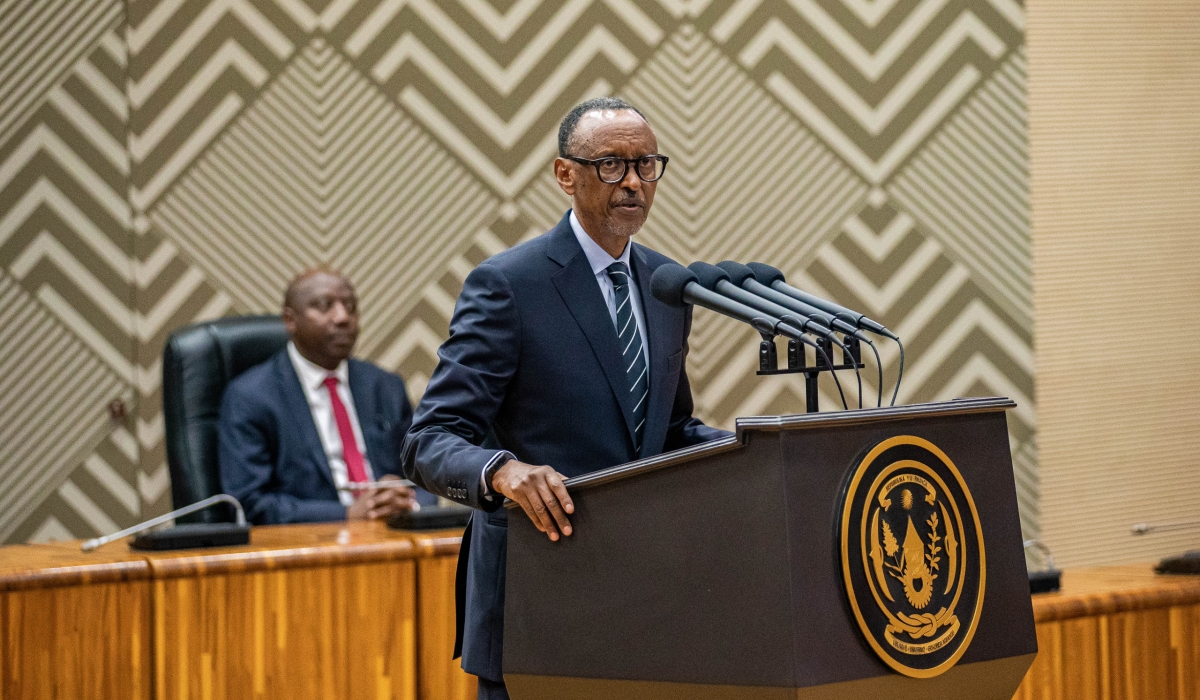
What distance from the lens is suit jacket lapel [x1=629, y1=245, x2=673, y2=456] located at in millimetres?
1754

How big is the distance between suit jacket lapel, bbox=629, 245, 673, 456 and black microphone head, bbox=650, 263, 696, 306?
0.63 feet

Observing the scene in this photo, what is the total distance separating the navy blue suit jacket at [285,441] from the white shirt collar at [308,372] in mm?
33

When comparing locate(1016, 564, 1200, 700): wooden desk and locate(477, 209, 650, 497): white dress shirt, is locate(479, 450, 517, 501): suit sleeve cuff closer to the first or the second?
locate(477, 209, 650, 497): white dress shirt

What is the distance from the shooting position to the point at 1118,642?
2.46 metres

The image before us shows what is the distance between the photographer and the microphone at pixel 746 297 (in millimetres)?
1385

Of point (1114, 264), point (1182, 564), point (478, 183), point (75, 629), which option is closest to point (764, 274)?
point (1182, 564)

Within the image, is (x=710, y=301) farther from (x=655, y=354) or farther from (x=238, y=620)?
(x=238, y=620)

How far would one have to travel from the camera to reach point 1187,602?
2.52m

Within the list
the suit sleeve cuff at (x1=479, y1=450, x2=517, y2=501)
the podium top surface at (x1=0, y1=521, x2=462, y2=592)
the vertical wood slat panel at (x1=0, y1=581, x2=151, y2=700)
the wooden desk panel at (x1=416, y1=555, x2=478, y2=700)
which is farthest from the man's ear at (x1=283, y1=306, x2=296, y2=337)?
the suit sleeve cuff at (x1=479, y1=450, x2=517, y2=501)

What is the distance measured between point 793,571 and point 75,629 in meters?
1.82

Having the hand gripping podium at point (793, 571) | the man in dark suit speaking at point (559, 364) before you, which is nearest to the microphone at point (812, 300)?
the hand gripping podium at point (793, 571)

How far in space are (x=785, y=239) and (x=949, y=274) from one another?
670 millimetres

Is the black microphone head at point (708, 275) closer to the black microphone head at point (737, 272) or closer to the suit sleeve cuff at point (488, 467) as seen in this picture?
the black microphone head at point (737, 272)

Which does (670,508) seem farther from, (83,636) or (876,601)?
(83,636)
